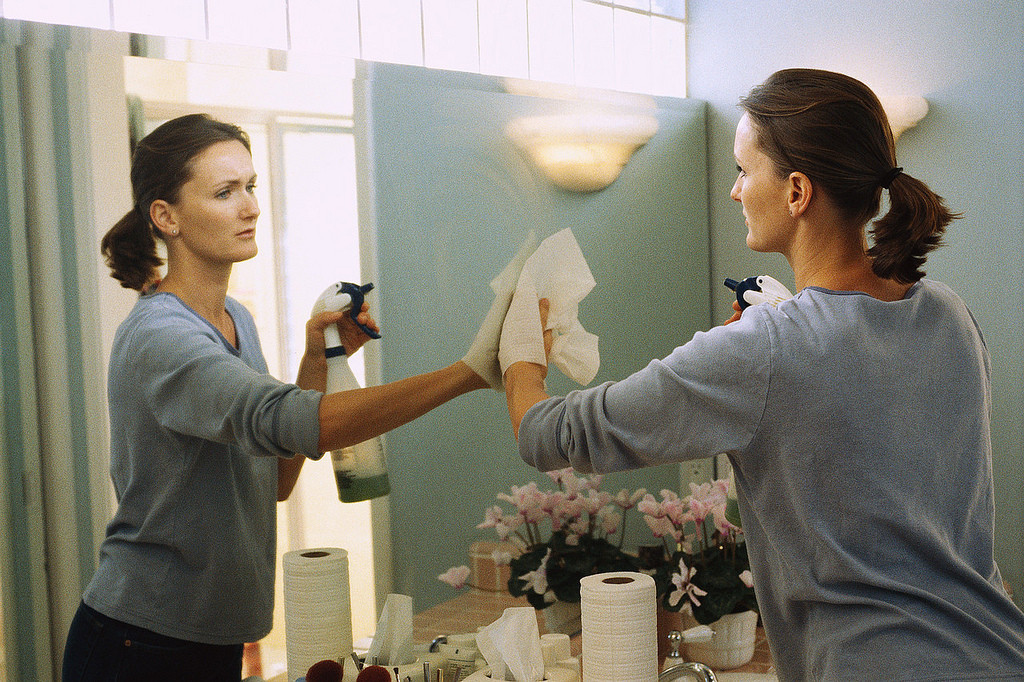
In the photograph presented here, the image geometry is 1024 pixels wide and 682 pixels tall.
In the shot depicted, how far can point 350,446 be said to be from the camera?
1499 mm

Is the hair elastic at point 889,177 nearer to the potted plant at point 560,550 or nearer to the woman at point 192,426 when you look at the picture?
the woman at point 192,426

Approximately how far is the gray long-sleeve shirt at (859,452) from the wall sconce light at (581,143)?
1170 mm

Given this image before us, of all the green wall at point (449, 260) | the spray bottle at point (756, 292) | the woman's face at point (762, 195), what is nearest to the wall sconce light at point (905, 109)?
the green wall at point (449, 260)

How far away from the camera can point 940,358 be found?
0.94 metres

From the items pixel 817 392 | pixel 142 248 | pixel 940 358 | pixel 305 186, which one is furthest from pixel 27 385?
pixel 940 358

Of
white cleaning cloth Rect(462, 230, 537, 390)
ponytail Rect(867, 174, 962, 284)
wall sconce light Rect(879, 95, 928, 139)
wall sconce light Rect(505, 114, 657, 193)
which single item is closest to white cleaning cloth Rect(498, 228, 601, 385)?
white cleaning cloth Rect(462, 230, 537, 390)

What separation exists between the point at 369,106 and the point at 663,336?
1052mm

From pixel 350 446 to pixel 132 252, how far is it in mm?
441

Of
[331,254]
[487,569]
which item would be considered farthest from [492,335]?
[487,569]

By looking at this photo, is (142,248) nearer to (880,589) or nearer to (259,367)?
(259,367)

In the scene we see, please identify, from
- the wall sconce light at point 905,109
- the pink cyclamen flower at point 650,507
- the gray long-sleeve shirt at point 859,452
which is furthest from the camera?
the wall sconce light at point 905,109

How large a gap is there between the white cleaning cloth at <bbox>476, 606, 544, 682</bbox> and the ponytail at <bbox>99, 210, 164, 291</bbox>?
2.27 feet

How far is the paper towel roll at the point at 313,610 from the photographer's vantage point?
1.44m

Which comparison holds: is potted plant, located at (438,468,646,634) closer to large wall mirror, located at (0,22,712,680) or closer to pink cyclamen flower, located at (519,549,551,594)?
pink cyclamen flower, located at (519,549,551,594)
